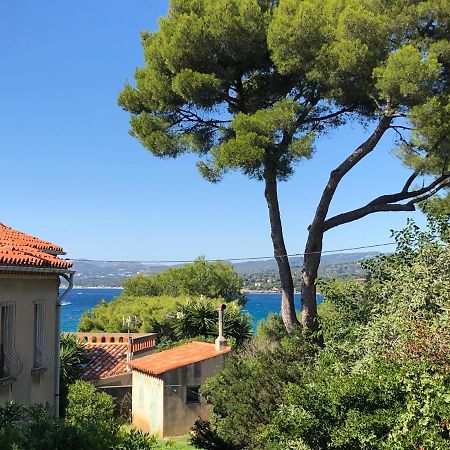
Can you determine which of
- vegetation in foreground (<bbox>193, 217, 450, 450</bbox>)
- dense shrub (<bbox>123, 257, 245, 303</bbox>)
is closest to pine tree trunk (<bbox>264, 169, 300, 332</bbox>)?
vegetation in foreground (<bbox>193, 217, 450, 450</bbox>)

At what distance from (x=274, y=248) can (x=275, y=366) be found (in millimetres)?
4102

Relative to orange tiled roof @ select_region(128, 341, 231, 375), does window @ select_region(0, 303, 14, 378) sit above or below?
above

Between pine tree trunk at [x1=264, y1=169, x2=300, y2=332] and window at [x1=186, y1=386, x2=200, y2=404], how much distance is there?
542cm

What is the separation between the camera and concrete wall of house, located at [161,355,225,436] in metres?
19.2

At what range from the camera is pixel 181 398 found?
1933cm

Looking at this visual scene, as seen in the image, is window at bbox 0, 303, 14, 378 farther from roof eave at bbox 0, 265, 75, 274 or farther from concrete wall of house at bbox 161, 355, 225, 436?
concrete wall of house at bbox 161, 355, 225, 436

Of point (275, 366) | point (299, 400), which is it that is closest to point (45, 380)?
point (275, 366)

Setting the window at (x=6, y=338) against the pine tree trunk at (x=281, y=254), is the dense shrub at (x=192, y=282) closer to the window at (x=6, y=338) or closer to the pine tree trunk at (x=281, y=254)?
the pine tree trunk at (x=281, y=254)

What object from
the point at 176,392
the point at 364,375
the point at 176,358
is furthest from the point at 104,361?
the point at 364,375

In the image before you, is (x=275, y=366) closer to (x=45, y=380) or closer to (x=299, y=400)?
(x=299, y=400)

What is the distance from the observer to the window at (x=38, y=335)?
1187 centimetres

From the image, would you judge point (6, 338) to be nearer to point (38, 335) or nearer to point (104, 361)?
point (38, 335)

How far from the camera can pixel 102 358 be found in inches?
942

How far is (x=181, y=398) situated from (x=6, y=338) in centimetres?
954
